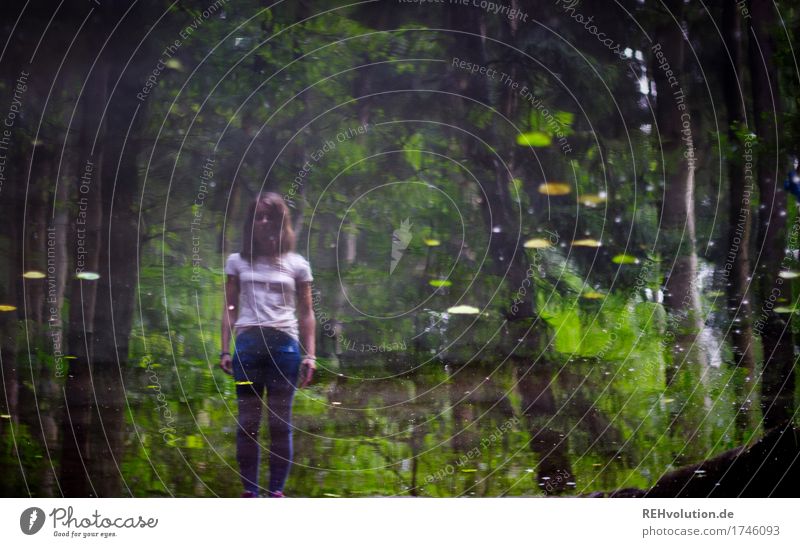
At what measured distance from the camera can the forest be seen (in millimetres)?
2318

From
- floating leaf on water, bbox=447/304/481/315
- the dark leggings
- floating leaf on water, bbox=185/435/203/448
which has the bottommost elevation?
floating leaf on water, bbox=185/435/203/448

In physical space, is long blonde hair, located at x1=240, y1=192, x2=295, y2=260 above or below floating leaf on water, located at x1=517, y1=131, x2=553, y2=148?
below

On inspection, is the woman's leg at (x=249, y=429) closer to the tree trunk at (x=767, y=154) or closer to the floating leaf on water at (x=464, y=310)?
the floating leaf on water at (x=464, y=310)

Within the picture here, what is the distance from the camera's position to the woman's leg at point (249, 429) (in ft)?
7.66

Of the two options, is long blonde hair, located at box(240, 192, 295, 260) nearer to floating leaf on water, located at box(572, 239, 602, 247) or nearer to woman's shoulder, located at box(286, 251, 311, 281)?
woman's shoulder, located at box(286, 251, 311, 281)

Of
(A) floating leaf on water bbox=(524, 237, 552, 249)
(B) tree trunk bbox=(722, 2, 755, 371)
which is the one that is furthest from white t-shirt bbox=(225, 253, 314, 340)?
(B) tree trunk bbox=(722, 2, 755, 371)

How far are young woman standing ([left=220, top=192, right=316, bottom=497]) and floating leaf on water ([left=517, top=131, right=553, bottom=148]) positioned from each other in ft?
2.80

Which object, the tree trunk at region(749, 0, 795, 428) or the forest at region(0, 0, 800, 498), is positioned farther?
the tree trunk at region(749, 0, 795, 428)

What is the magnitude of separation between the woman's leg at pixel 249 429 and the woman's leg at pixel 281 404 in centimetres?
4

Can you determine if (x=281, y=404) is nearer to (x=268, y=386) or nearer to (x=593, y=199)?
(x=268, y=386)

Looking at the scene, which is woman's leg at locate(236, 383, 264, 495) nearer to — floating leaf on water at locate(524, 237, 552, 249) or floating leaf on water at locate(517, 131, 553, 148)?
floating leaf on water at locate(524, 237, 552, 249)

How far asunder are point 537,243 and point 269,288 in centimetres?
94

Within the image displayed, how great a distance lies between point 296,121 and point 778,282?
1794mm

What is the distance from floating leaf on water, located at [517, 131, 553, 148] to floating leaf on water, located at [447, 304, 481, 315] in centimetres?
60
